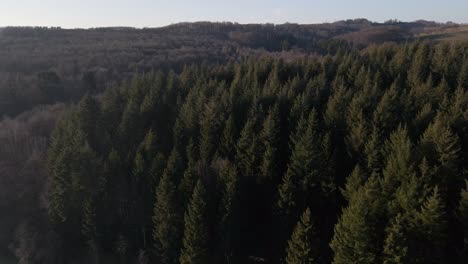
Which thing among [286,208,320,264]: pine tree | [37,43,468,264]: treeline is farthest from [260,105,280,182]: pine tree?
[286,208,320,264]: pine tree

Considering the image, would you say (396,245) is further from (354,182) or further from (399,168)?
(354,182)

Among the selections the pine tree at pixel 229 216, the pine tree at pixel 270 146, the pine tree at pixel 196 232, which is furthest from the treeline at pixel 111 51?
the pine tree at pixel 196 232

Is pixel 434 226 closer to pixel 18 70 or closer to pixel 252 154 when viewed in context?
pixel 252 154

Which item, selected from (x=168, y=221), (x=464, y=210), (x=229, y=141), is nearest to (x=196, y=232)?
(x=168, y=221)

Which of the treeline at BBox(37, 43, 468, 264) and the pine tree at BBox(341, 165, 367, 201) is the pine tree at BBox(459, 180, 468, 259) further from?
the pine tree at BBox(341, 165, 367, 201)

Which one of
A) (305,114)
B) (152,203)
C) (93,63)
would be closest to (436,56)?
(305,114)
